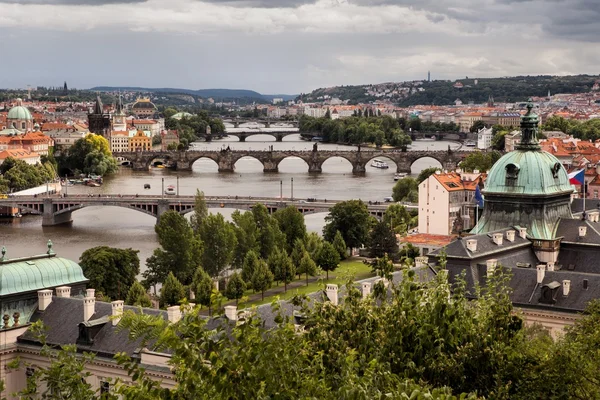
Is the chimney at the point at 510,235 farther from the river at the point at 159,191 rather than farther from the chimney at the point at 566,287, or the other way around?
the river at the point at 159,191

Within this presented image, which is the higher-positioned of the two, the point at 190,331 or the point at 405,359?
the point at 190,331

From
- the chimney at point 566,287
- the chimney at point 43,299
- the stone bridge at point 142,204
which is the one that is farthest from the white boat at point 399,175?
the chimney at point 43,299

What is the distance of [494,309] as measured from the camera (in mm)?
15828

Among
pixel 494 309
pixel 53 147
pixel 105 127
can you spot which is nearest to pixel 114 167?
pixel 53 147

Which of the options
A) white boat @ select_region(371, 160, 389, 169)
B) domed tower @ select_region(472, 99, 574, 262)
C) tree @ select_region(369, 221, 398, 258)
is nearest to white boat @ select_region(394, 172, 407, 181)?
white boat @ select_region(371, 160, 389, 169)

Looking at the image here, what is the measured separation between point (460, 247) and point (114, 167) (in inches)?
3455

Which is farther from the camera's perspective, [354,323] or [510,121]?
[510,121]

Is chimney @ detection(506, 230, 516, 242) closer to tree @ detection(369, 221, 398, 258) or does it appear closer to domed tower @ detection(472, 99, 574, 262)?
domed tower @ detection(472, 99, 574, 262)

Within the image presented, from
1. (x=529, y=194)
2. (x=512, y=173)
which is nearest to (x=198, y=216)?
(x=512, y=173)

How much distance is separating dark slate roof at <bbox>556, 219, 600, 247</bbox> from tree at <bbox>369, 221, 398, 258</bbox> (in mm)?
16372

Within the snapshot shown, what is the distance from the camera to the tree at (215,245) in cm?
4516

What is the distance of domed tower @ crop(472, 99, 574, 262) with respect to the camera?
111ft

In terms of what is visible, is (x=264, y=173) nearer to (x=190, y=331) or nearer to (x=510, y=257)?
(x=510, y=257)

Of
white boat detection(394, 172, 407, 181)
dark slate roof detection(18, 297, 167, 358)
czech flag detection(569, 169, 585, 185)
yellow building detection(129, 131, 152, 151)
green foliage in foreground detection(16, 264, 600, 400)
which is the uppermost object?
green foliage in foreground detection(16, 264, 600, 400)
